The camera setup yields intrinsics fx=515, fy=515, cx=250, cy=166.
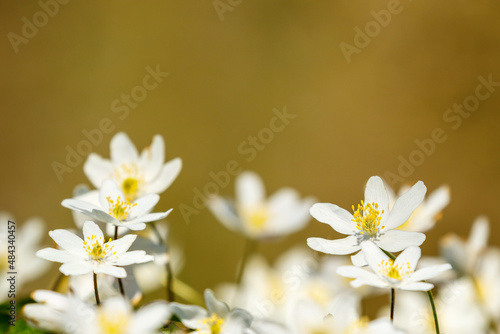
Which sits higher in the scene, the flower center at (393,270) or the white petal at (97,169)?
the white petal at (97,169)

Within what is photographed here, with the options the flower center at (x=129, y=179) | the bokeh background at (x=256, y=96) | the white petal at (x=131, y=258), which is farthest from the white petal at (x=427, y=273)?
the bokeh background at (x=256, y=96)

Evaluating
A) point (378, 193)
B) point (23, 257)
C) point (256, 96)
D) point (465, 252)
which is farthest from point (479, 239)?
point (256, 96)

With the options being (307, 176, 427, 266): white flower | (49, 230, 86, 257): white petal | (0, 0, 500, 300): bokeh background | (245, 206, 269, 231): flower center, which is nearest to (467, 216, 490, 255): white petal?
(307, 176, 427, 266): white flower

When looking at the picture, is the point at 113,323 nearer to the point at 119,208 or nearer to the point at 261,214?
the point at 119,208

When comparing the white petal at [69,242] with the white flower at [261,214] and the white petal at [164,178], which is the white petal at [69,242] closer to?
the white petal at [164,178]

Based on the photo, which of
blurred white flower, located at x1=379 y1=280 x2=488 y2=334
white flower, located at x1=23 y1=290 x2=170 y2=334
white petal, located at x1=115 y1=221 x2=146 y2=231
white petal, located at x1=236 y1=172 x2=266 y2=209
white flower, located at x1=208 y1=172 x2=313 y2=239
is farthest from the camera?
white petal, located at x1=236 y1=172 x2=266 y2=209

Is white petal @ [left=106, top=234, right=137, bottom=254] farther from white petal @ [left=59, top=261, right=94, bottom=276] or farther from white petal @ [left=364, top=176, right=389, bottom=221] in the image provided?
white petal @ [left=364, top=176, right=389, bottom=221]

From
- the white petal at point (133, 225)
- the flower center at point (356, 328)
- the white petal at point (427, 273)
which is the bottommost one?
the flower center at point (356, 328)
